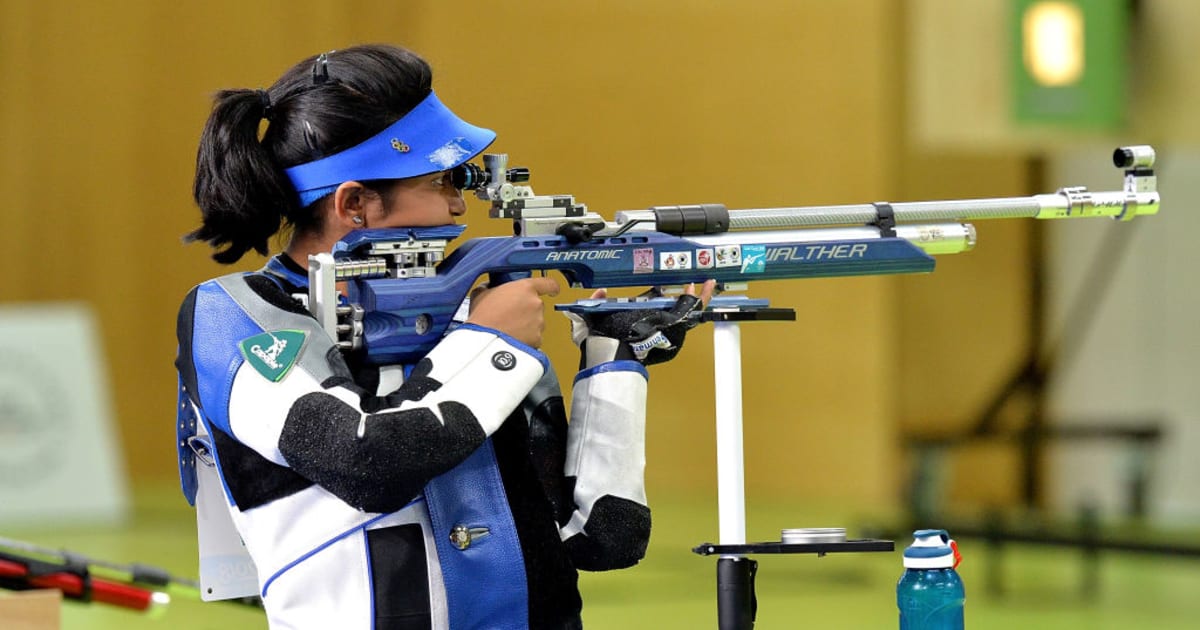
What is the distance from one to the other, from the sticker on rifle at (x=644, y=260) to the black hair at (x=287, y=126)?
1.16 ft

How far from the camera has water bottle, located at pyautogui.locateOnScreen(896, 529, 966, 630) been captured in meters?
1.96

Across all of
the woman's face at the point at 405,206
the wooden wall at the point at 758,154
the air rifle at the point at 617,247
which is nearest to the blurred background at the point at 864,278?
the wooden wall at the point at 758,154

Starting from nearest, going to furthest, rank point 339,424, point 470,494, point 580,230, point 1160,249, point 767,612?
point 339,424, point 470,494, point 580,230, point 767,612, point 1160,249

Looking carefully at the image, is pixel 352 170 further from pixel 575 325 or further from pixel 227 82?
pixel 227 82

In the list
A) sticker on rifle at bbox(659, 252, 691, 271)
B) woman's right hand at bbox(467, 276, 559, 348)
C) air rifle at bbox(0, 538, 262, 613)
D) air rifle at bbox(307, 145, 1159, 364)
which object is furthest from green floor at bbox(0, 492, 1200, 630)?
woman's right hand at bbox(467, 276, 559, 348)

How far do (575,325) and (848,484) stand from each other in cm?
521

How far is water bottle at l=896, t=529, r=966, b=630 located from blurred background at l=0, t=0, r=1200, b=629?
163 inches

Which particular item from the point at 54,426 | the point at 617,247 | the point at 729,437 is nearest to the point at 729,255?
the point at 617,247

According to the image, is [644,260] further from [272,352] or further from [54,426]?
[54,426]

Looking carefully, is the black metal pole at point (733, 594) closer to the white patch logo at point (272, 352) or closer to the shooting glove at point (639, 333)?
the shooting glove at point (639, 333)

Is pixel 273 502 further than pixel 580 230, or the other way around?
pixel 580 230

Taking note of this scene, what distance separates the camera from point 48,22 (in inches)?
344

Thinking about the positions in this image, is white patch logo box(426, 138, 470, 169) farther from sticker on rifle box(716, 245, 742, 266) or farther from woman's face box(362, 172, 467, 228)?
sticker on rifle box(716, 245, 742, 266)

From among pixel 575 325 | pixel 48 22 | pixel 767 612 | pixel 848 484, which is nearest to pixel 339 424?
pixel 575 325
